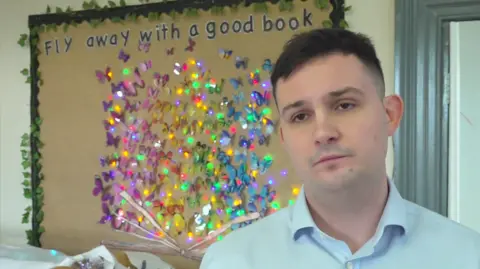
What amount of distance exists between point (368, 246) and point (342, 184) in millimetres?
137

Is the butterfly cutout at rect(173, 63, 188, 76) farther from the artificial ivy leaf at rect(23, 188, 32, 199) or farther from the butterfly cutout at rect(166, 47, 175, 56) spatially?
the artificial ivy leaf at rect(23, 188, 32, 199)

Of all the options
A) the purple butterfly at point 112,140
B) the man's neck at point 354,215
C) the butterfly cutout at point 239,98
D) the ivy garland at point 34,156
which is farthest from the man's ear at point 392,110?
the ivy garland at point 34,156

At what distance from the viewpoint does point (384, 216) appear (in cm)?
93

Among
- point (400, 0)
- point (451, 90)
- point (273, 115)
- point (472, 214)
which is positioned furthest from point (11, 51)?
point (472, 214)

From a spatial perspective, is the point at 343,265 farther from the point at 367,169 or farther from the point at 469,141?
the point at 469,141

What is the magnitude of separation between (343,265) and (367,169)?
0.59ft

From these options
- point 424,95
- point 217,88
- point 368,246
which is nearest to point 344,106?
point 368,246

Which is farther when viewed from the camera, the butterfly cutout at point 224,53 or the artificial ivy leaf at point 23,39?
the artificial ivy leaf at point 23,39

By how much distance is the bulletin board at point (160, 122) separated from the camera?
1.91m

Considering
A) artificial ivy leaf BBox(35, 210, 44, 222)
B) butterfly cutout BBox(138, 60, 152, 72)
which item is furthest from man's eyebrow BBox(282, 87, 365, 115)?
artificial ivy leaf BBox(35, 210, 44, 222)

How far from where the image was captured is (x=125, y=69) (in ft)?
7.02

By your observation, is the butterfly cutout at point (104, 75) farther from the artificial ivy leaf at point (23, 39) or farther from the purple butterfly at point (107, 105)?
the artificial ivy leaf at point (23, 39)

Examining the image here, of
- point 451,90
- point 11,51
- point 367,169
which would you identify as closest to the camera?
point 367,169

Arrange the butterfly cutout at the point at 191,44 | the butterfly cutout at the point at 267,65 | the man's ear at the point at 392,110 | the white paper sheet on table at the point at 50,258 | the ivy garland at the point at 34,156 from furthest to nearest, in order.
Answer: the ivy garland at the point at 34,156, the butterfly cutout at the point at 191,44, the butterfly cutout at the point at 267,65, the white paper sheet on table at the point at 50,258, the man's ear at the point at 392,110
